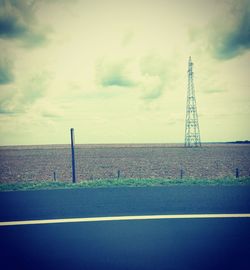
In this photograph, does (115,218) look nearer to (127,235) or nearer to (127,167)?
(127,235)

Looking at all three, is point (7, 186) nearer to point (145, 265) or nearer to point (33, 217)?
point (33, 217)

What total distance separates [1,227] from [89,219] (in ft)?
4.66

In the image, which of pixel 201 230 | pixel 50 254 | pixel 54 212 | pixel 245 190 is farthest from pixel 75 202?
pixel 245 190

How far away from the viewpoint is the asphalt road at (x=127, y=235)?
9.78 ft

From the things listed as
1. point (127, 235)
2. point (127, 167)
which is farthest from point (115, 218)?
point (127, 167)

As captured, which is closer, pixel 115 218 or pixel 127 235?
pixel 127 235

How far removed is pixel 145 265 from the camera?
2.88m

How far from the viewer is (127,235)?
11.9 ft

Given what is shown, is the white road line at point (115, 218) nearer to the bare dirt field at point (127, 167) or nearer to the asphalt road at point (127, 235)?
the asphalt road at point (127, 235)

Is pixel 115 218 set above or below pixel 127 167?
above

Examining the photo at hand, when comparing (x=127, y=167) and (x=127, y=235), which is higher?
(x=127, y=235)

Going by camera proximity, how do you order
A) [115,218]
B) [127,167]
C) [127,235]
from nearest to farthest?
[127,235]
[115,218]
[127,167]

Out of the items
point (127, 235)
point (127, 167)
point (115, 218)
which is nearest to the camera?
point (127, 235)

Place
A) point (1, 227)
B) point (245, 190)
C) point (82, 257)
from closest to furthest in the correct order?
point (82, 257)
point (1, 227)
point (245, 190)
